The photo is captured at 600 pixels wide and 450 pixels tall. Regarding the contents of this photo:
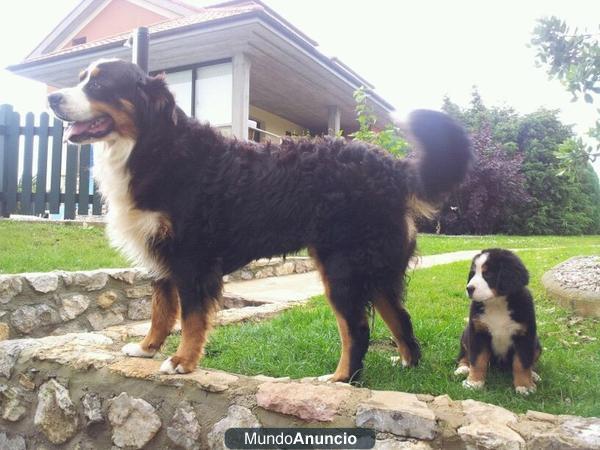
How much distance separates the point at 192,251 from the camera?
2.91 meters

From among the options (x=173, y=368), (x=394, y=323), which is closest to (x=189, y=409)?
(x=173, y=368)

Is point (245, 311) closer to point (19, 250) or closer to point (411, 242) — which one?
point (411, 242)

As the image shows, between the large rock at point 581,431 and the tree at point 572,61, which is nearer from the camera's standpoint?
the large rock at point 581,431

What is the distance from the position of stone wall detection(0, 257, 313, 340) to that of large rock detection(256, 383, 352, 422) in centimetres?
259

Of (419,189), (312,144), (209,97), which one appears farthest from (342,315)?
(209,97)

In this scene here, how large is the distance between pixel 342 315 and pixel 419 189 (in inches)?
33.5

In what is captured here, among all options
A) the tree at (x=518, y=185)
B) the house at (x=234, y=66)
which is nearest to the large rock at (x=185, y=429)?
the house at (x=234, y=66)

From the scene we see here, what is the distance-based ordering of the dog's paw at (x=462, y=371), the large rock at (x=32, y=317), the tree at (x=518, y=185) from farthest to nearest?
the tree at (x=518, y=185)
the large rock at (x=32, y=317)
the dog's paw at (x=462, y=371)

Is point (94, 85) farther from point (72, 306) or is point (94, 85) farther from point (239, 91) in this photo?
point (239, 91)

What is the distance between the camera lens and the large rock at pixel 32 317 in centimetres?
448

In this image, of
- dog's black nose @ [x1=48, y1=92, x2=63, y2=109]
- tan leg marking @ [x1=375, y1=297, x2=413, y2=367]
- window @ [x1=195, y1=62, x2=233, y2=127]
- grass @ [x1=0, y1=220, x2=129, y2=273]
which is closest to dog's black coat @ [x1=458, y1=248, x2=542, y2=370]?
tan leg marking @ [x1=375, y1=297, x2=413, y2=367]

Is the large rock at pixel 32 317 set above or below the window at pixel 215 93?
below

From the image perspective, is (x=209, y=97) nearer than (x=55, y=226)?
No

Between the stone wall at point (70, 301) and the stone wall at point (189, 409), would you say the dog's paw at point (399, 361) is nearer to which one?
the stone wall at point (189, 409)
